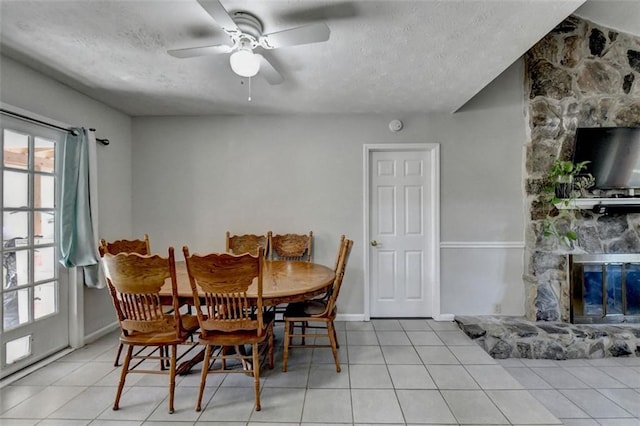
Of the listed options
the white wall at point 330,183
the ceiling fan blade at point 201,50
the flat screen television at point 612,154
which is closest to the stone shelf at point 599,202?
the flat screen television at point 612,154

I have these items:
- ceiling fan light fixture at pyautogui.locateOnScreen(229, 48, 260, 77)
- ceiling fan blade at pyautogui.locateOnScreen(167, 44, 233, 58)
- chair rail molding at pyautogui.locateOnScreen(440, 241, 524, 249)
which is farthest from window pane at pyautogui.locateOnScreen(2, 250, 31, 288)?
chair rail molding at pyautogui.locateOnScreen(440, 241, 524, 249)

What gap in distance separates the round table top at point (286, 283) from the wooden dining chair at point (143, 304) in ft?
0.49

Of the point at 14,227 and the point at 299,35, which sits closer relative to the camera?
the point at 299,35

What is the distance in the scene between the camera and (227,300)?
1820mm

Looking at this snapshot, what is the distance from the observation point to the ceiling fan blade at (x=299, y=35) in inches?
60.3

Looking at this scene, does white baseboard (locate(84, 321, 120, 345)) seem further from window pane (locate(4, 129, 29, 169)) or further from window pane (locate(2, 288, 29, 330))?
window pane (locate(4, 129, 29, 169))

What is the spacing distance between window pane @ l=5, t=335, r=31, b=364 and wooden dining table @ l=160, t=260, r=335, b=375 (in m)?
1.22

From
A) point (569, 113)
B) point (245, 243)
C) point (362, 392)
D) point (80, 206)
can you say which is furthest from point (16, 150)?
point (569, 113)

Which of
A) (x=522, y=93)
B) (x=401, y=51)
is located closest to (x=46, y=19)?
(x=401, y=51)

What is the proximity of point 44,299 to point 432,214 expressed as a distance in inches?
150

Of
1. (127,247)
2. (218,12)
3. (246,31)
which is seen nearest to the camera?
(218,12)

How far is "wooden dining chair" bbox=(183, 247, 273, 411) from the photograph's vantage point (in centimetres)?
172

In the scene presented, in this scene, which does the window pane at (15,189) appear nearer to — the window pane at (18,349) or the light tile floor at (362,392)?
the window pane at (18,349)

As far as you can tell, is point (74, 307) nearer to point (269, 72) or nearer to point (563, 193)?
point (269, 72)
